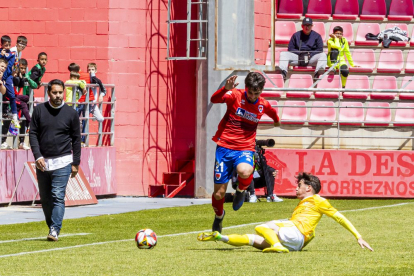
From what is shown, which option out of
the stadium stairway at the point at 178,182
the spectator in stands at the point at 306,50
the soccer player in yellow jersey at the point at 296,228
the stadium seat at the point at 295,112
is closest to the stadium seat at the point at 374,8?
the spectator in stands at the point at 306,50

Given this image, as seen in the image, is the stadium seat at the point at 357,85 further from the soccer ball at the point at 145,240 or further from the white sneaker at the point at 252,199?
the soccer ball at the point at 145,240

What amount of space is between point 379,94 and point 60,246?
13.6 metres

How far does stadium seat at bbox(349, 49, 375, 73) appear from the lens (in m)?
23.7

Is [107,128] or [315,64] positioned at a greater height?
[315,64]

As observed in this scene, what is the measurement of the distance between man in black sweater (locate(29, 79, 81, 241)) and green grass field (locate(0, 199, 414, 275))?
0.57 metres

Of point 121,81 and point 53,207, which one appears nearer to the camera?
point 53,207

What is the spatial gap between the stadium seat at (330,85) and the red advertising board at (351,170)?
1.98m

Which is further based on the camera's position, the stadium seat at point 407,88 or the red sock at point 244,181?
the stadium seat at point 407,88

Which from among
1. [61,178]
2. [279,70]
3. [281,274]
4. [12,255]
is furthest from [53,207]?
[279,70]

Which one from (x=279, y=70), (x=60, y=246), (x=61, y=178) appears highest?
(x=279, y=70)

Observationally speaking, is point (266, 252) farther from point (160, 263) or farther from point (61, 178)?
point (61, 178)

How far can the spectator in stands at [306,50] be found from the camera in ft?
76.2

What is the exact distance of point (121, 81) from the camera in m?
22.0

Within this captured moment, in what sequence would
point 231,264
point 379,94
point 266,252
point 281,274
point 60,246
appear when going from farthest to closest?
point 379,94, point 60,246, point 266,252, point 231,264, point 281,274
